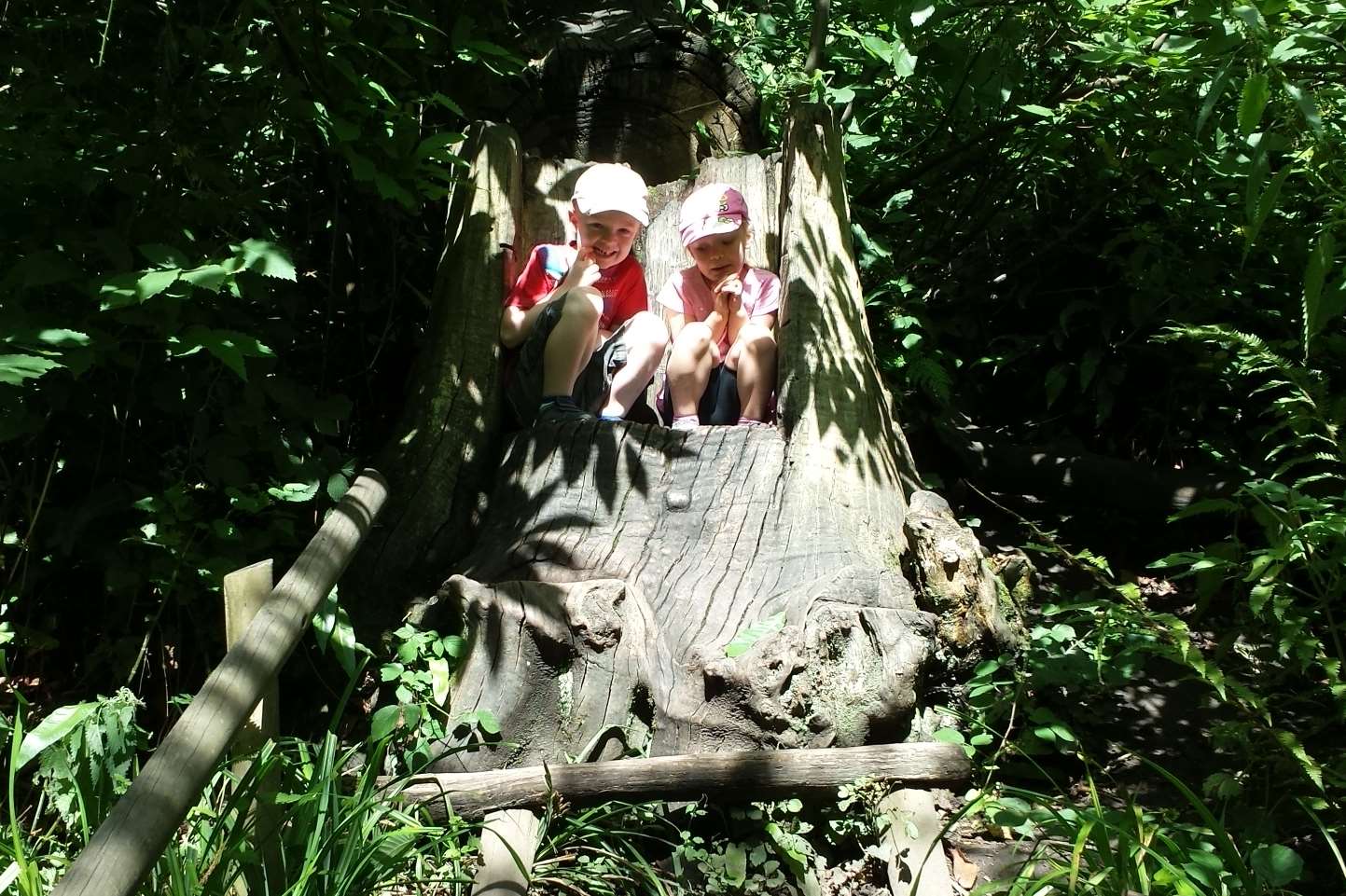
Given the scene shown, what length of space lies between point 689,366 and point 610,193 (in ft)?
2.52

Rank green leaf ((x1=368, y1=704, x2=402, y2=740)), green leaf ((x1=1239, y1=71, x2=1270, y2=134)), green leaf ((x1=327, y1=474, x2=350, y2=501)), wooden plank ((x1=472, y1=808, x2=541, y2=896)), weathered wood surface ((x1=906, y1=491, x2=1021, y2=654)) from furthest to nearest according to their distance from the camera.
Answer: green leaf ((x1=327, y1=474, x2=350, y2=501)) < weathered wood surface ((x1=906, y1=491, x2=1021, y2=654)) < green leaf ((x1=368, y1=704, x2=402, y2=740)) < wooden plank ((x1=472, y1=808, x2=541, y2=896)) < green leaf ((x1=1239, y1=71, x2=1270, y2=134))

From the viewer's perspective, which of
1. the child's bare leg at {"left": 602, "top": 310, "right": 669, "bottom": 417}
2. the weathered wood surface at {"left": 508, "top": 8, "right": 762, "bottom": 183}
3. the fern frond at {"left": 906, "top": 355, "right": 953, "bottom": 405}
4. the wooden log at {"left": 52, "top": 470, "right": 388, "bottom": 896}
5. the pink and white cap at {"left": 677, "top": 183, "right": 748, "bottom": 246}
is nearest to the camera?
the wooden log at {"left": 52, "top": 470, "right": 388, "bottom": 896}

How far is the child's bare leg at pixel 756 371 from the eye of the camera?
450 cm

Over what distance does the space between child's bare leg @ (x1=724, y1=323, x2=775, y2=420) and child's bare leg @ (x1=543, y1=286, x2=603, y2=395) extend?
0.61 m

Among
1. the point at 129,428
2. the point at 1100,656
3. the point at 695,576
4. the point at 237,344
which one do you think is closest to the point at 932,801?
the point at 1100,656

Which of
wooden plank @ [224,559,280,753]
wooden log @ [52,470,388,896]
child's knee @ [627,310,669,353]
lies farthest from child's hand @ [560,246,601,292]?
wooden plank @ [224,559,280,753]

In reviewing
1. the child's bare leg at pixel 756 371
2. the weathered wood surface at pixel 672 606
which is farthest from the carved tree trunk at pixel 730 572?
the child's bare leg at pixel 756 371

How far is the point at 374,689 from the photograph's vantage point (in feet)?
Answer: 12.6

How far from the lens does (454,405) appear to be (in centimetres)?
442

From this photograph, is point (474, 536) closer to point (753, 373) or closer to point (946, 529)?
point (753, 373)

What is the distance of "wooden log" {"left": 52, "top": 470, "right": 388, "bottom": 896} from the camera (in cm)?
164

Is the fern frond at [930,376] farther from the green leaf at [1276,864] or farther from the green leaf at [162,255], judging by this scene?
the green leaf at [162,255]

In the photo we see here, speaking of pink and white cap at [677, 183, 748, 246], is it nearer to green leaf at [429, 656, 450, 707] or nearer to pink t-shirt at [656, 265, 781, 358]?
pink t-shirt at [656, 265, 781, 358]

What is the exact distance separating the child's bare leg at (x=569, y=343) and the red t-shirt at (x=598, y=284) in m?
0.36
